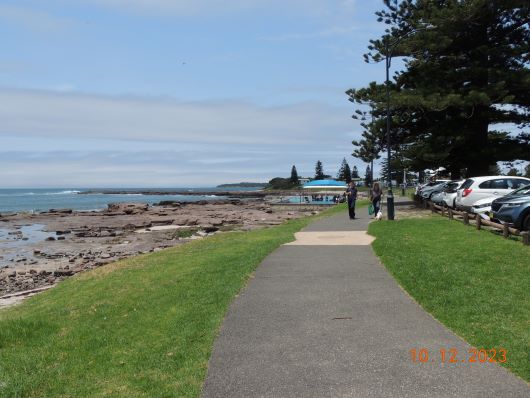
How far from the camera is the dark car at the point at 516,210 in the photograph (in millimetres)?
13969

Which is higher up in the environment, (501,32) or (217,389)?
(501,32)

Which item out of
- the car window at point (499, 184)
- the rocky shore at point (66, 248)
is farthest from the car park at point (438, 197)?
the rocky shore at point (66, 248)

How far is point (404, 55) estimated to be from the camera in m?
29.3

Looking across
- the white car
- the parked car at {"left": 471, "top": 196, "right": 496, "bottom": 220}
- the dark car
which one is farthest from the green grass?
the white car

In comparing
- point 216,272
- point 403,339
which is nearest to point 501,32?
point 216,272

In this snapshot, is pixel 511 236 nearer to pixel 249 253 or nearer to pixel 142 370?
pixel 249 253

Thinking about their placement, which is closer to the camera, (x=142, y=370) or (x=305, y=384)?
(x=305, y=384)

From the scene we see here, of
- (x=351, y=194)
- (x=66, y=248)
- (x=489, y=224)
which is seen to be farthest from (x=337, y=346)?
(x=66, y=248)

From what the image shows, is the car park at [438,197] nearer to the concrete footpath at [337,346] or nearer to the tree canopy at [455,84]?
the tree canopy at [455,84]

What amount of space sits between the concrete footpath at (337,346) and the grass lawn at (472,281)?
11.0 inches

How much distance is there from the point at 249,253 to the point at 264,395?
28.4 feet

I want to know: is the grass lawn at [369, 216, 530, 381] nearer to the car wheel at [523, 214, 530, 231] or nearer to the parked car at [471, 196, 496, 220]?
the car wheel at [523, 214, 530, 231]

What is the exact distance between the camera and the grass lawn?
6289 mm

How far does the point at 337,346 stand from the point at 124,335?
10.1ft
